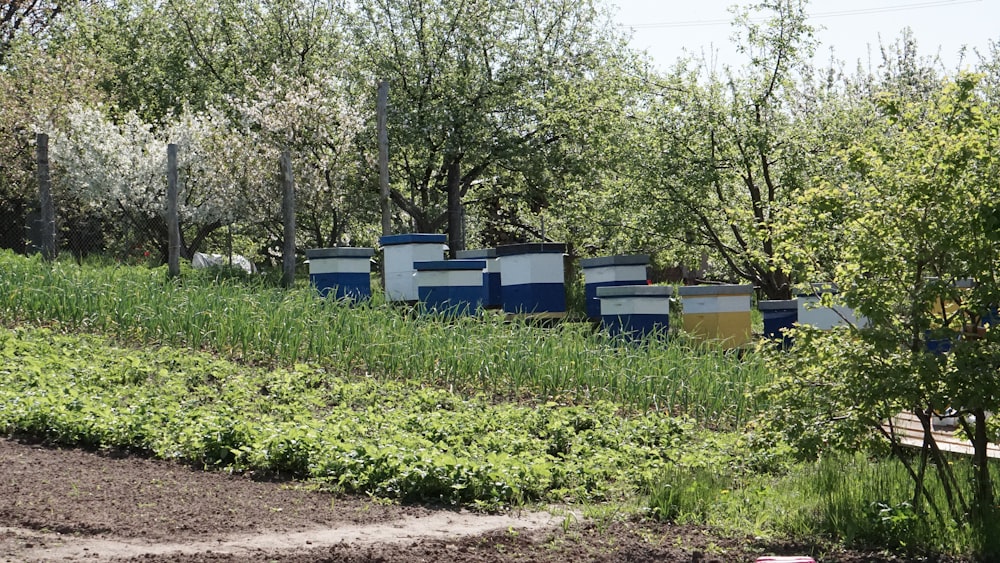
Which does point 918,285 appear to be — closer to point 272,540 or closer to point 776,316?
point 272,540

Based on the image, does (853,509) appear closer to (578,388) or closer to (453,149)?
(578,388)

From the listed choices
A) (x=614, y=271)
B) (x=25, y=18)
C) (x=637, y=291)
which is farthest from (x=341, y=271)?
(x=25, y=18)

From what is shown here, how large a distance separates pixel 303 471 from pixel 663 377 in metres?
3.82

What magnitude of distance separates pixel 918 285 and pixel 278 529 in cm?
371

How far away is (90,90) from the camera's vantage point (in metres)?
21.8

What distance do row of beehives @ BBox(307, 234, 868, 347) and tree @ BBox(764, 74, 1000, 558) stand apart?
18.0ft

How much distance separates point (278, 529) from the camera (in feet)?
16.8

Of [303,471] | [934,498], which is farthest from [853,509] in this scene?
[303,471]

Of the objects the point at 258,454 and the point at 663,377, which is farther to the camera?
the point at 663,377

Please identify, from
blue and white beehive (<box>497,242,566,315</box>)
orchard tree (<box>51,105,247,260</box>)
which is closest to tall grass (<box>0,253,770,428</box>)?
blue and white beehive (<box>497,242,566,315</box>)

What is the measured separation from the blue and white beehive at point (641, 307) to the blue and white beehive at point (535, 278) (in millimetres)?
771

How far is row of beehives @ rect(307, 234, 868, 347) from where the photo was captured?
11.7 meters

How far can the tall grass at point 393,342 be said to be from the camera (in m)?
9.13

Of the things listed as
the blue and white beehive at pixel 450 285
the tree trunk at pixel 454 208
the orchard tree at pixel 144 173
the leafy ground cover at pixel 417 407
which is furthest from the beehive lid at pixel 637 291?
the orchard tree at pixel 144 173
